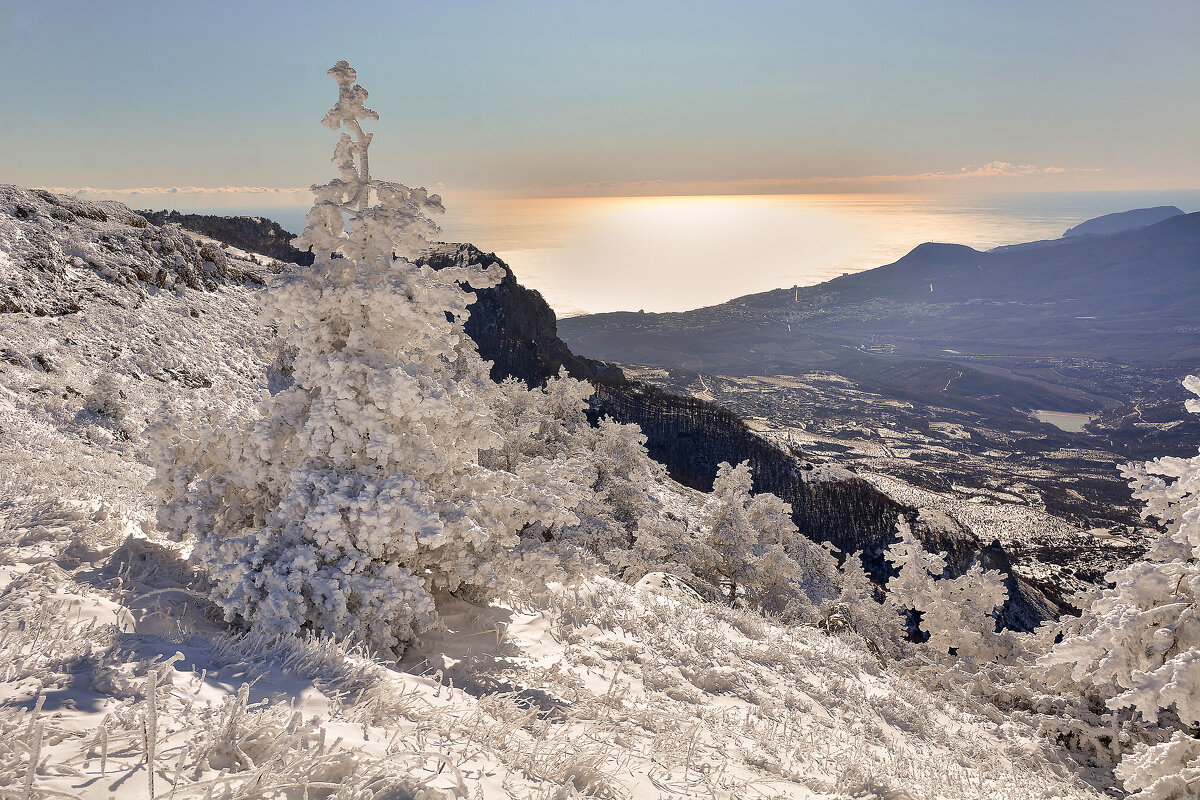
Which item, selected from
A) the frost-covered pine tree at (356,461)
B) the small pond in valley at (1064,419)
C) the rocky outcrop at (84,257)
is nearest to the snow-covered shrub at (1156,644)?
the frost-covered pine tree at (356,461)

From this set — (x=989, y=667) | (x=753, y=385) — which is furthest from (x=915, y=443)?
(x=989, y=667)

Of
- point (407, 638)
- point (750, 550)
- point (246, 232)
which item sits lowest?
point (750, 550)

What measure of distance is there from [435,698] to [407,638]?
1.48 meters

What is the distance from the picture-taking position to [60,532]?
547 centimetres

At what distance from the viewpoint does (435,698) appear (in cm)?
423

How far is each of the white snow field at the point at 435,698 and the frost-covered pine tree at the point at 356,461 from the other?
433 mm

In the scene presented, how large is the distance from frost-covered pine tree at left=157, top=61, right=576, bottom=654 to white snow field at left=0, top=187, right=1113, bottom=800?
0.43m

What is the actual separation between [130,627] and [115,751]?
206 cm

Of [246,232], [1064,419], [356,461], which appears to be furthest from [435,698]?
[1064,419]

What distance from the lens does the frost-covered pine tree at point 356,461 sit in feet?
17.0

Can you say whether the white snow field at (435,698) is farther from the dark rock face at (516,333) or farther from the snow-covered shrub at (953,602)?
the dark rock face at (516,333)

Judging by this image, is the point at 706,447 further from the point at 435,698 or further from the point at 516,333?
the point at 435,698

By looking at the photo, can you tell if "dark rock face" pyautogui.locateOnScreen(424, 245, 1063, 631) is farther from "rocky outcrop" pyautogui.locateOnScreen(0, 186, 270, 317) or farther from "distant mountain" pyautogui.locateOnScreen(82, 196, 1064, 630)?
"rocky outcrop" pyautogui.locateOnScreen(0, 186, 270, 317)

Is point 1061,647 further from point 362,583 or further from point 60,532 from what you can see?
point 60,532
